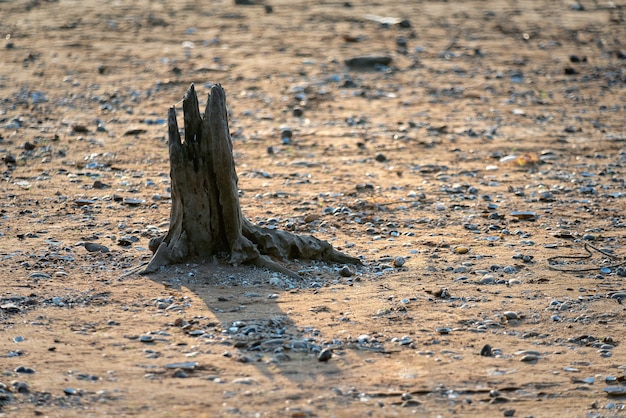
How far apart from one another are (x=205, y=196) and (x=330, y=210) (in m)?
1.90

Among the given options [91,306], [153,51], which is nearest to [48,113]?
[153,51]

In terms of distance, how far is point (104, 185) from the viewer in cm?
891

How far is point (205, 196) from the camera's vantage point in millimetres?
6453

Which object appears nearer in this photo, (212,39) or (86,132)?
(86,132)

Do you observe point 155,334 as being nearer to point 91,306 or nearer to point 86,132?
point 91,306

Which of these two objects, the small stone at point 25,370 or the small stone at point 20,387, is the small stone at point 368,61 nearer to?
the small stone at point 25,370

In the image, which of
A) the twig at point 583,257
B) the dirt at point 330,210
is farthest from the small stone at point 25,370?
the twig at point 583,257

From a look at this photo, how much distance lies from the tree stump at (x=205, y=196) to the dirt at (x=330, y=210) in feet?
0.46

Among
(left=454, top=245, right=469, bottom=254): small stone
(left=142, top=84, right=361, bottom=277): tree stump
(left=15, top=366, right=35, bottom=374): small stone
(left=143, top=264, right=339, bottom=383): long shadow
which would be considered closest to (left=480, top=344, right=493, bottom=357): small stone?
(left=143, top=264, right=339, bottom=383): long shadow

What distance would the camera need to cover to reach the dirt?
5008 mm

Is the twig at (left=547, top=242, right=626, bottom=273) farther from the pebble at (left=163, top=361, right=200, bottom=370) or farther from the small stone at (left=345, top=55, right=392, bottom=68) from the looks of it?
the small stone at (left=345, top=55, right=392, bottom=68)

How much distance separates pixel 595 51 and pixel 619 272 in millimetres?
8554

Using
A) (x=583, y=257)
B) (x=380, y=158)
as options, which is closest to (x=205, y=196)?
(x=583, y=257)

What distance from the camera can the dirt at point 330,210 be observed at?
501 centimetres
